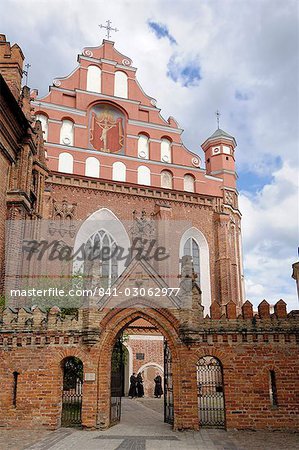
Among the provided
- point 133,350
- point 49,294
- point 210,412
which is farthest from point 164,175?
point 210,412

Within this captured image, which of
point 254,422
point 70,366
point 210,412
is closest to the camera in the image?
point 254,422

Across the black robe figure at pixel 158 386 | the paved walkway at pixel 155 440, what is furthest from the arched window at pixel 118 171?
the paved walkway at pixel 155 440

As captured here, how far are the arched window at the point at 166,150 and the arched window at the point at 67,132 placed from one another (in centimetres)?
585

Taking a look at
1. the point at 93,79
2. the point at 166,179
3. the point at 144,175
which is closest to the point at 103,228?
the point at 144,175

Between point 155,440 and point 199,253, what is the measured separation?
16342 mm

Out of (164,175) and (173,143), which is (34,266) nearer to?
(164,175)

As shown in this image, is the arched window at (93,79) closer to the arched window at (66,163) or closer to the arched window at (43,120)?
the arched window at (43,120)

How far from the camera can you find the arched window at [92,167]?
25938mm

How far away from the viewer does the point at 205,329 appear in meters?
12.9

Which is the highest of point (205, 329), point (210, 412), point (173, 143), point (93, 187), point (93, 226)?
point (173, 143)

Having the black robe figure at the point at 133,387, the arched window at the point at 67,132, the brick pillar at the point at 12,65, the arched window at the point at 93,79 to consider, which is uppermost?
the arched window at the point at 93,79

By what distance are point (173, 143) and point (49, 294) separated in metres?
15.3

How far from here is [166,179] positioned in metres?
27.8

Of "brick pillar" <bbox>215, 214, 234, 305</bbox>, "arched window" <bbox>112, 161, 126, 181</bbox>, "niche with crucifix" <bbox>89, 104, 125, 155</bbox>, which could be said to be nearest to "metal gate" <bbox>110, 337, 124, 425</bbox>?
"brick pillar" <bbox>215, 214, 234, 305</bbox>
